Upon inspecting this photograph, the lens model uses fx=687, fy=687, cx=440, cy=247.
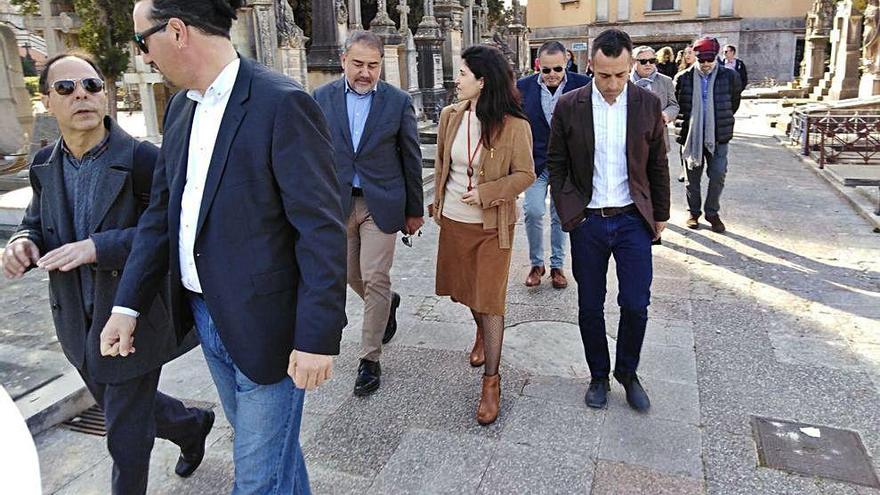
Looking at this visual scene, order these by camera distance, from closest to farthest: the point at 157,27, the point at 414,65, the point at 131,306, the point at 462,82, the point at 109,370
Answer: the point at 157,27 < the point at 131,306 < the point at 109,370 < the point at 462,82 < the point at 414,65

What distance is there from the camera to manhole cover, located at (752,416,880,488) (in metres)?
3.20

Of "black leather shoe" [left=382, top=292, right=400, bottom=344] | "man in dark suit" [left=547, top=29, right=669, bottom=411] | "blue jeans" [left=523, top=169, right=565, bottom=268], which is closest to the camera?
"man in dark suit" [left=547, top=29, right=669, bottom=411]

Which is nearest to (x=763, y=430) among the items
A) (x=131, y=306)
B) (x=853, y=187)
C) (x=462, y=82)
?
(x=462, y=82)

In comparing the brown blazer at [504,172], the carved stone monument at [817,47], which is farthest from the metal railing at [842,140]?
the carved stone monument at [817,47]

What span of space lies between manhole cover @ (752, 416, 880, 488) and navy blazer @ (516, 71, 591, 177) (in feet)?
9.39

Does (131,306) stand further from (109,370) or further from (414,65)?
(414,65)

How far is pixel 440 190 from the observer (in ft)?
13.1

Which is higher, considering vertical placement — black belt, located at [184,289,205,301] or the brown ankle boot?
black belt, located at [184,289,205,301]

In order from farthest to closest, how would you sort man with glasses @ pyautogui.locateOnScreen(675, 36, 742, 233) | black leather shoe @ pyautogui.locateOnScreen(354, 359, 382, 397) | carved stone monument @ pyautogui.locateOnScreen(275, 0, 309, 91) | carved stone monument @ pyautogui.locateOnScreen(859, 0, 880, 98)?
carved stone monument @ pyautogui.locateOnScreen(859, 0, 880, 98), carved stone monument @ pyautogui.locateOnScreen(275, 0, 309, 91), man with glasses @ pyautogui.locateOnScreen(675, 36, 742, 233), black leather shoe @ pyautogui.locateOnScreen(354, 359, 382, 397)

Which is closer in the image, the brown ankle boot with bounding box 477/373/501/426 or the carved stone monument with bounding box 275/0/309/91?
the brown ankle boot with bounding box 477/373/501/426

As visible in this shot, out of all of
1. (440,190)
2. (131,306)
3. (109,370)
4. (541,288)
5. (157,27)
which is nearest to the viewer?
(157,27)

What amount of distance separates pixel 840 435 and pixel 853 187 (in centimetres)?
716

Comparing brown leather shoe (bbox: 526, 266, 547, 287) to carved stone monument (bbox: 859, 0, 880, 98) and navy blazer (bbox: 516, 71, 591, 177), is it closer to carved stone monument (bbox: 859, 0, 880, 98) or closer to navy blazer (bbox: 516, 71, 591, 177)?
navy blazer (bbox: 516, 71, 591, 177)

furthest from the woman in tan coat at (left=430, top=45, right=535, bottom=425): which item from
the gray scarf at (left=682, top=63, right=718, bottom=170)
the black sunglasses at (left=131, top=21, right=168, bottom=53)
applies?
the gray scarf at (left=682, top=63, right=718, bottom=170)
